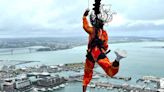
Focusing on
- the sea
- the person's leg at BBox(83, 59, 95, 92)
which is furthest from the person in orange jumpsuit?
the sea

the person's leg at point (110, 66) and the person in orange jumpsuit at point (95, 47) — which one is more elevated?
the person in orange jumpsuit at point (95, 47)

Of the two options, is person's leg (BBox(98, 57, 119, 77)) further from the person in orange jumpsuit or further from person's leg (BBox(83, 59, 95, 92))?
person's leg (BBox(83, 59, 95, 92))

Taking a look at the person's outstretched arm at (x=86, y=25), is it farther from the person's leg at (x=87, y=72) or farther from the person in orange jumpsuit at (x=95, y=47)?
the person's leg at (x=87, y=72)

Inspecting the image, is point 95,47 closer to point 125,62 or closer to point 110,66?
point 110,66

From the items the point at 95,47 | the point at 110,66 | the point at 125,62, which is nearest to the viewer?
the point at 110,66

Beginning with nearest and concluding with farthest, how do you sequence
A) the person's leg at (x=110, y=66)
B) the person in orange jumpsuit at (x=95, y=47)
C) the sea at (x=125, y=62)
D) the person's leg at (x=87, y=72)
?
the person's leg at (x=110, y=66), the person in orange jumpsuit at (x=95, y=47), the person's leg at (x=87, y=72), the sea at (x=125, y=62)

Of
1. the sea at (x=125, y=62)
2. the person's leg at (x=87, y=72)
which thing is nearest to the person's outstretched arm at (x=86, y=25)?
the person's leg at (x=87, y=72)

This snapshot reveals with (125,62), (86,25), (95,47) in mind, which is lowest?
(125,62)

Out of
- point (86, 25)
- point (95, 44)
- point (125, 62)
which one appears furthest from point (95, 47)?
point (125, 62)

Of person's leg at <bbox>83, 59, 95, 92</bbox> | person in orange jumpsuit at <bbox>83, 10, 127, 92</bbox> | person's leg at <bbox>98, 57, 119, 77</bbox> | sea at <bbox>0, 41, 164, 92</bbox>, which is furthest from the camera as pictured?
sea at <bbox>0, 41, 164, 92</bbox>

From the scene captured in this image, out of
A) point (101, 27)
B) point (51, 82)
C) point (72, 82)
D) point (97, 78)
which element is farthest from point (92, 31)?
point (97, 78)

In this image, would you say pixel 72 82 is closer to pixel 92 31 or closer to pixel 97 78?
pixel 97 78
